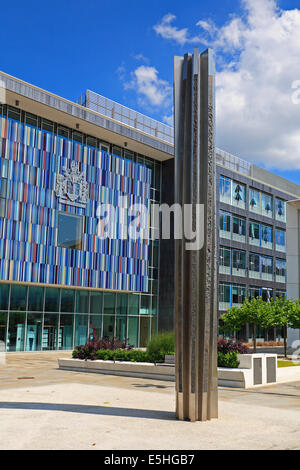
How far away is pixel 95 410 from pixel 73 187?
28265 millimetres

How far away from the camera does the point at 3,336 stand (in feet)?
113

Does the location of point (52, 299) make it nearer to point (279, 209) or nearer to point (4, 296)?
point (4, 296)

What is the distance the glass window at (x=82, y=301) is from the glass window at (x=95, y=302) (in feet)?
1.64

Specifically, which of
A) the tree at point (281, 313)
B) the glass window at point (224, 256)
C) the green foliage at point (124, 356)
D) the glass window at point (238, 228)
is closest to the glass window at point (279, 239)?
the glass window at point (238, 228)

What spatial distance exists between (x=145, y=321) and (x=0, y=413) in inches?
1386

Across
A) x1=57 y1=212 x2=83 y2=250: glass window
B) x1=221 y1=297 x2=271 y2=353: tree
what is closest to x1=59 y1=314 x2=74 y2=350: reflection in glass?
x1=57 y1=212 x2=83 y2=250: glass window

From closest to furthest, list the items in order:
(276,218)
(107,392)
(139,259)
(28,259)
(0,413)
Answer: (0,413) → (107,392) → (28,259) → (139,259) → (276,218)

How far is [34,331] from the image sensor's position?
36500 millimetres

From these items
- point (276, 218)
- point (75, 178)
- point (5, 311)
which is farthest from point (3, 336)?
point (276, 218)

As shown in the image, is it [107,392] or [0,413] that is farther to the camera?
[107,392]

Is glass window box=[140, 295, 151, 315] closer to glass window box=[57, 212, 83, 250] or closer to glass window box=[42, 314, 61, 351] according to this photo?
glass window box=[42, 314, 61, 351]

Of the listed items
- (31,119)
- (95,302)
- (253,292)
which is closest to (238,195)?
(253,292)

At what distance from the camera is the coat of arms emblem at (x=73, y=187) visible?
120ft
